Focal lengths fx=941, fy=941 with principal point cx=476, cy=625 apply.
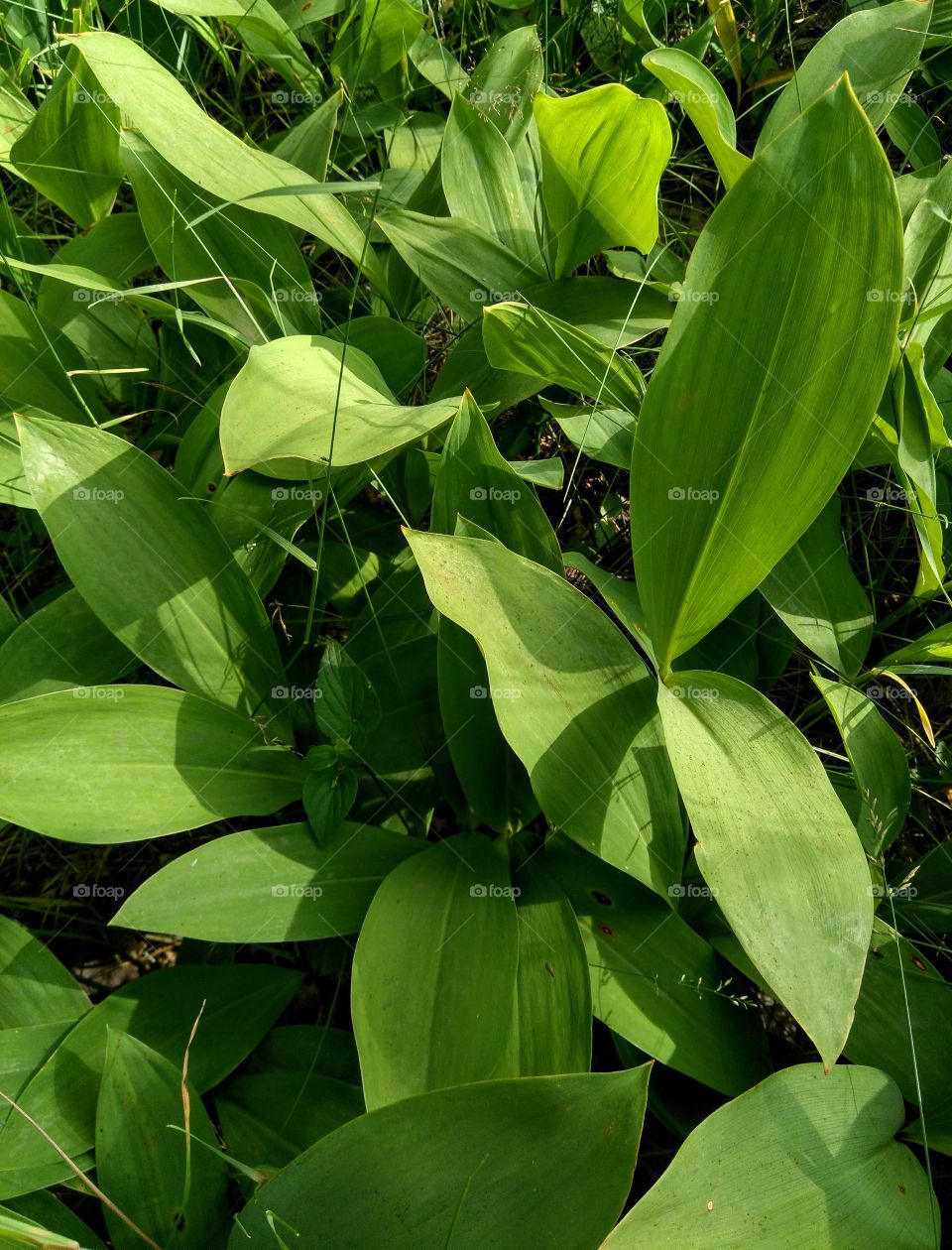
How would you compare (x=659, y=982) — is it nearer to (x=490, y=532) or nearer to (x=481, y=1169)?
(x=481, y=1169)

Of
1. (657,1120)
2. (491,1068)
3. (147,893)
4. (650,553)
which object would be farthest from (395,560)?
(657,1120)

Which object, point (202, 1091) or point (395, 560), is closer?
point (202, 1091)

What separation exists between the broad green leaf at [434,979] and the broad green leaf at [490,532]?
11 centimetres

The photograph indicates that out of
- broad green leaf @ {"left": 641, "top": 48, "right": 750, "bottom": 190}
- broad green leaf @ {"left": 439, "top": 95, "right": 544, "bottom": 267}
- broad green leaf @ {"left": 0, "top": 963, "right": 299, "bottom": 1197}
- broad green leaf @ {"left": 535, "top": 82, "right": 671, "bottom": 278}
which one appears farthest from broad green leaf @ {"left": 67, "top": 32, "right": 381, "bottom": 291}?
broad green leaf @ {"left": 0, "top": 963, "right": 299, "bottom": 1197}

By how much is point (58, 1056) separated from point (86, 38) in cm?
127

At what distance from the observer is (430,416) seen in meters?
1.11

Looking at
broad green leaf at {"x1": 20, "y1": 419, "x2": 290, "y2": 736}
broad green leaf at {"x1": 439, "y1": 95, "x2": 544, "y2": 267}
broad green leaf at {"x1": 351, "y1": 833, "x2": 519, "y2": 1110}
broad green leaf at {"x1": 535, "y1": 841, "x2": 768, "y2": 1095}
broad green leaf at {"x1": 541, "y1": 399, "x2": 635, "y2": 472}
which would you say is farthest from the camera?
broad green leaf at {"x1": 439, "y1": 95, "x2": 544, "y2": 267}

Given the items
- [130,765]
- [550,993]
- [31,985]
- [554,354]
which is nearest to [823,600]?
[554,354]

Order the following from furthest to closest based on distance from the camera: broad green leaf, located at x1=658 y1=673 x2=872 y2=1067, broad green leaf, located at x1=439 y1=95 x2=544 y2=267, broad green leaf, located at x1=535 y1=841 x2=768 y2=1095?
broad green leaf, located at x1=439 y1=95 x2=544 y2=267
broad green leaf, located at x1=535 y1=841 x2=768 y2=1095
broad green leaf, located at x1=658 y1=673 x2=872 y2=1067

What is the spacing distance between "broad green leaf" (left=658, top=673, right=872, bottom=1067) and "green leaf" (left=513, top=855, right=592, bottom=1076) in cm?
24

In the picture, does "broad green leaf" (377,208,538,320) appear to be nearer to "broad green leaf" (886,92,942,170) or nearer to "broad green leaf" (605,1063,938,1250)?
"broad green leaf" (886,92,942,170)

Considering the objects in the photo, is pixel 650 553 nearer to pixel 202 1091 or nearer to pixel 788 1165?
pixel 788 1165

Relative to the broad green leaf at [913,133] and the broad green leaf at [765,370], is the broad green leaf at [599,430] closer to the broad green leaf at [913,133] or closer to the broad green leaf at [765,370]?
the broad green leaf at [765,370]

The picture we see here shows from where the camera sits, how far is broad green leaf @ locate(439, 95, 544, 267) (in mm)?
1412
